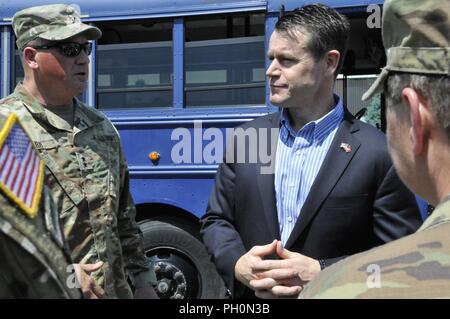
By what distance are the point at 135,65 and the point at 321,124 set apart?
3029 mm

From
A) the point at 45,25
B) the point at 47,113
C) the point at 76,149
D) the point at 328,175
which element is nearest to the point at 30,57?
the point at 45,25

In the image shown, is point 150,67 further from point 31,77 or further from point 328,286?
point 328,286

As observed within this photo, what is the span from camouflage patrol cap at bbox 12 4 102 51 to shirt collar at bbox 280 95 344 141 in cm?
81

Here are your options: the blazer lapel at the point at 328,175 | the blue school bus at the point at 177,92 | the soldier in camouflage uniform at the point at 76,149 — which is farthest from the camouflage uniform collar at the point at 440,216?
the blue school bus at the point at 177,92

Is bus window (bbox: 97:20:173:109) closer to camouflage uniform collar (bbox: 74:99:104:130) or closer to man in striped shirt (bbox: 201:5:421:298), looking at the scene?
camouflage uniform collar (bbox: 74:99:104:130)

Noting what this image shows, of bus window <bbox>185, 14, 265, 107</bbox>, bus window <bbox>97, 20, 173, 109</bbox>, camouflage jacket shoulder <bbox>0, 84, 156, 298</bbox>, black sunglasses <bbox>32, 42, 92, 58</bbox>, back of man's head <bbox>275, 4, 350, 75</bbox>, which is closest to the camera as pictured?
camouflage jacket shoulder <bbox>0, 84, 156, 298</bbox>

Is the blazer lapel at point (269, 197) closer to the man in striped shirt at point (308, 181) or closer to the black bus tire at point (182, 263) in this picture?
the man in striped shirt at point (308, 181)

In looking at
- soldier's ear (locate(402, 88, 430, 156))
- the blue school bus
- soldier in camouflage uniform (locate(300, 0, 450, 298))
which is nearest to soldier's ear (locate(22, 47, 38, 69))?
soldier in camouflage uniform (locate(300, 0, 450, 298))

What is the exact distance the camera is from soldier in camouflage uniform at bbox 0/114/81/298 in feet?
3.28

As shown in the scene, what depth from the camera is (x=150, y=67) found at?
4953mm

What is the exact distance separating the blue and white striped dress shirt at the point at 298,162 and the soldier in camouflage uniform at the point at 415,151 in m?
0.92

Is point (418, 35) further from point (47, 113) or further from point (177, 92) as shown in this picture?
point (177, 92)

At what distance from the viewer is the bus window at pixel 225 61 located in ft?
15.6
